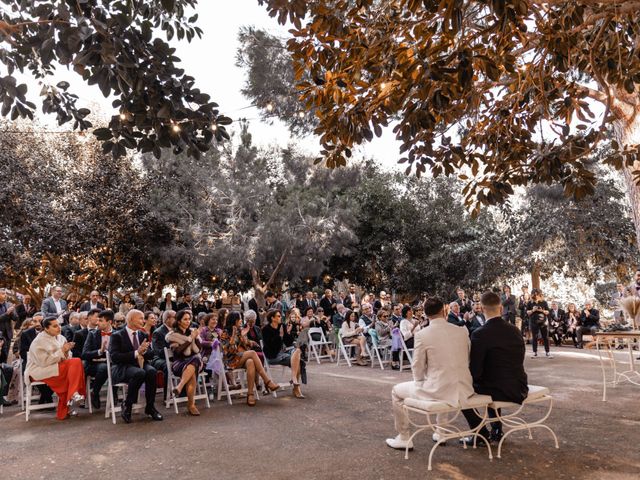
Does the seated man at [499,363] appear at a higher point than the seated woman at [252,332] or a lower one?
lower

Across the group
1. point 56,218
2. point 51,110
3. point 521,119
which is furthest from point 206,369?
point 56,218

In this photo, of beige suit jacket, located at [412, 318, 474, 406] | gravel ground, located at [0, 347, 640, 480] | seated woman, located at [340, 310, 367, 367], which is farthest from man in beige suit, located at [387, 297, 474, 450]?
seated woman, located at [340, 310, 367, 367]

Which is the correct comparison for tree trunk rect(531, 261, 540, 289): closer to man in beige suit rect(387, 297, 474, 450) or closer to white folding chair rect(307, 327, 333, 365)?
white folding chair rect(307, 327, 333, 365)

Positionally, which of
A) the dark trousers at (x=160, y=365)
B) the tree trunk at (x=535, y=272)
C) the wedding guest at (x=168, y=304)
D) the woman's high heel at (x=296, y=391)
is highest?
the tree trunk at (x=535, y=272)

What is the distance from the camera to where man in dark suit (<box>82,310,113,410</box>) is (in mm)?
6324

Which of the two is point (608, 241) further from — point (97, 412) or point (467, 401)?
point (97, 412)

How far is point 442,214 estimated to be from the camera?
20.9 meters

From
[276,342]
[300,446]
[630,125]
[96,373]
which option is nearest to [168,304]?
[276,342]

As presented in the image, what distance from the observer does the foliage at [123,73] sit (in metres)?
2.99

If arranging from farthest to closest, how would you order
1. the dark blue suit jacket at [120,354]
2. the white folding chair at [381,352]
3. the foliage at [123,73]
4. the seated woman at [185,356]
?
1. the white folding chair at [381,352]
2. the seated woman at [185,356]
3. the dark blue suit jacket at [120,354]
4. the foliage at [123,73]

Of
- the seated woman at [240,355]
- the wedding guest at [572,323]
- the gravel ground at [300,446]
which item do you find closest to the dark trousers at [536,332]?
the wedding guest at [572,323]

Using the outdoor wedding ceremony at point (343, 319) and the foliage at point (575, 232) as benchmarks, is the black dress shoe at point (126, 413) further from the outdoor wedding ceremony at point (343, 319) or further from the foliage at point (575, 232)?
the foliage at point (575, 232)

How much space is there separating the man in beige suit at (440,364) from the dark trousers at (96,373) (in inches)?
154

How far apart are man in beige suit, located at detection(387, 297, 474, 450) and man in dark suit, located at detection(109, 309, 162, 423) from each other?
3.12 m
